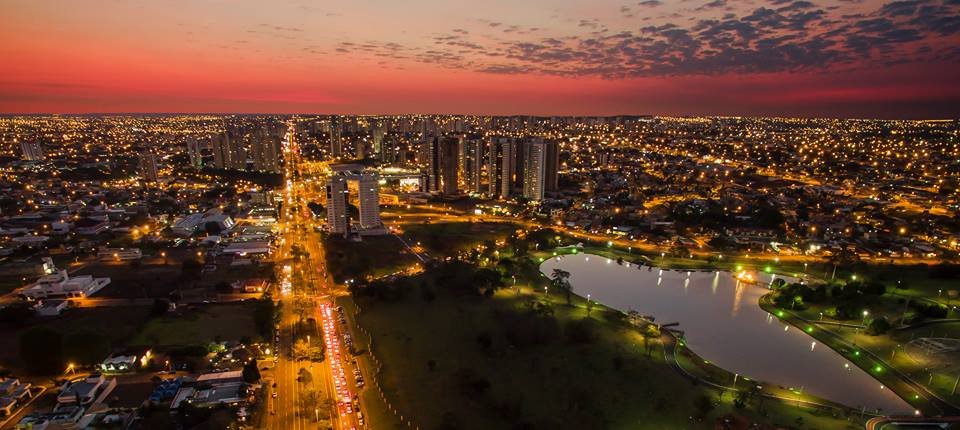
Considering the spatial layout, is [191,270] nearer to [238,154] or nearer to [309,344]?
[309,344]

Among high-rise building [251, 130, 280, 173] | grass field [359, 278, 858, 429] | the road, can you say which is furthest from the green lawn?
high-rise building [251, 130, 280, 173]

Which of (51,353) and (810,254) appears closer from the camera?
(51,353)

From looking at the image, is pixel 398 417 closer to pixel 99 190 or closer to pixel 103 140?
pixel 99 190

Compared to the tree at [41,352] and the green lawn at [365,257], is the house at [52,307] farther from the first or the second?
the green lawn at [365,257]

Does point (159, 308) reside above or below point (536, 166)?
below

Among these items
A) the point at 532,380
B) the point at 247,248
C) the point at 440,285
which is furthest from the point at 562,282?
the point at 247,248

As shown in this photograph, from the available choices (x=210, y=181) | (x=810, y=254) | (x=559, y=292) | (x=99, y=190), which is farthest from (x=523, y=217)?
(x=99, y=190)
